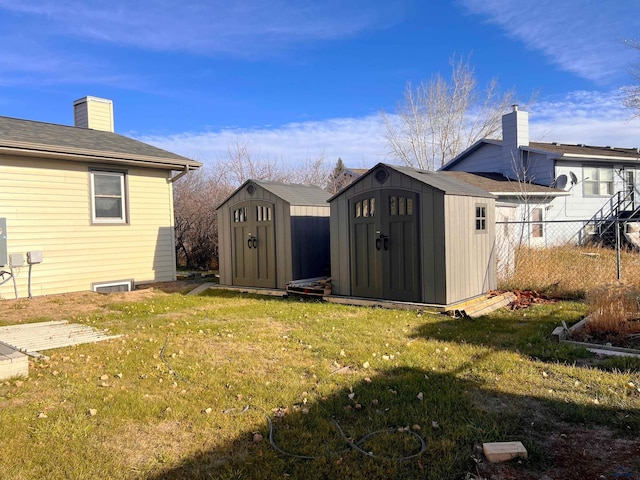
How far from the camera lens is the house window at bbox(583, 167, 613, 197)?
18.2 m

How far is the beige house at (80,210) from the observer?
9.27 meters

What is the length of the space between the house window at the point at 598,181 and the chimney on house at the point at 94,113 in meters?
17.3

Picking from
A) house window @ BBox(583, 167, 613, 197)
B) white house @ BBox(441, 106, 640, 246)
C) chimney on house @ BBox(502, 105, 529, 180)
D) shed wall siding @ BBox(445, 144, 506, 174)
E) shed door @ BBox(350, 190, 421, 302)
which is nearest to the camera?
shed door @ BBox(350, 190, 421, 302)

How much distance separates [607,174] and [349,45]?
38.1 ft

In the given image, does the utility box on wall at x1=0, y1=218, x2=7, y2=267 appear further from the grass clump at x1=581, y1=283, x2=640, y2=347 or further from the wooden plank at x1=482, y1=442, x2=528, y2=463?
the grass clump at x1=581, y1=283, x2=640, y2=347

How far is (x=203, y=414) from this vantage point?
345 centimetres

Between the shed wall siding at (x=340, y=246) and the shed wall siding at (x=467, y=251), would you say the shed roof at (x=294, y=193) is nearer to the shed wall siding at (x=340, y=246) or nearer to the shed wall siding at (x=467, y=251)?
the shed wall siding at (x=340, y=246)

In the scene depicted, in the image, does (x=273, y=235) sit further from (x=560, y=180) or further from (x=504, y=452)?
(x=560, y=180)

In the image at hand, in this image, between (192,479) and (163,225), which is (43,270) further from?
Answer: (192,479)

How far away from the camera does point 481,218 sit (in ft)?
27.3

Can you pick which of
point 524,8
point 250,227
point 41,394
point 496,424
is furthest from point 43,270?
point 524,8

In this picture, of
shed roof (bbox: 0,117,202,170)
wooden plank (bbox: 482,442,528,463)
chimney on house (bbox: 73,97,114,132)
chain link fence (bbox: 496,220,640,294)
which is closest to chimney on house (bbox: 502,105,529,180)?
chain link fence (bbox: 496,220,640,294)

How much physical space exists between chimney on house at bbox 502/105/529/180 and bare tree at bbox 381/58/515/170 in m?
7.49

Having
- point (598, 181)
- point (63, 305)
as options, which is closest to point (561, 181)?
point (598, 181)
